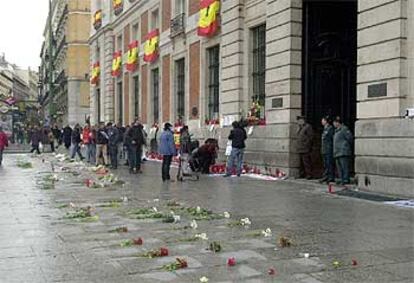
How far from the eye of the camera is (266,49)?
19.6 metres

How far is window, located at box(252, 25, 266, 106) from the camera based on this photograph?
20.8 m

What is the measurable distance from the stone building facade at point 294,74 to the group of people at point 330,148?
17.2 inches

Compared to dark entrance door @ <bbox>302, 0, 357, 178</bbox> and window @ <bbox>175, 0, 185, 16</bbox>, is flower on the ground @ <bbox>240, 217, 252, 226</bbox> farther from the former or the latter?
window @ <bbox>175, 0, 185, 16</bbox>

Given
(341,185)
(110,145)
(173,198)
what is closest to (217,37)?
(110,145)

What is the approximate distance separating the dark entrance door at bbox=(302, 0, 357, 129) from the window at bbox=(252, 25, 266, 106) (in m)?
2.21

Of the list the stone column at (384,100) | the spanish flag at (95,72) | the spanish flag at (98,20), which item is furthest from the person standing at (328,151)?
the spanish flag at (95,72)

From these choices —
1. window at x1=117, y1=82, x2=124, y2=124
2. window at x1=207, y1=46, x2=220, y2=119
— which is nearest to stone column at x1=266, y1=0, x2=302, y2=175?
window at x1=207, y1=46, x2=220, y2=119

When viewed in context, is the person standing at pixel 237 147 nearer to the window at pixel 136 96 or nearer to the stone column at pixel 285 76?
the stone column at pixel 285 76

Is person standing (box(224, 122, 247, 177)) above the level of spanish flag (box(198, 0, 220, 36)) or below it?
below

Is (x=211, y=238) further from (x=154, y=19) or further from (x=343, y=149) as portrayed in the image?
(x=154, y=19)

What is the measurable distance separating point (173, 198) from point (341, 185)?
4.47m

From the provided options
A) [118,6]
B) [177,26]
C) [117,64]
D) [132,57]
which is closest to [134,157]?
[177,26]

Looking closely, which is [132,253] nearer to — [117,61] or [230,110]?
[230,110]

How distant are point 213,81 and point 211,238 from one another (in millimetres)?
16659
